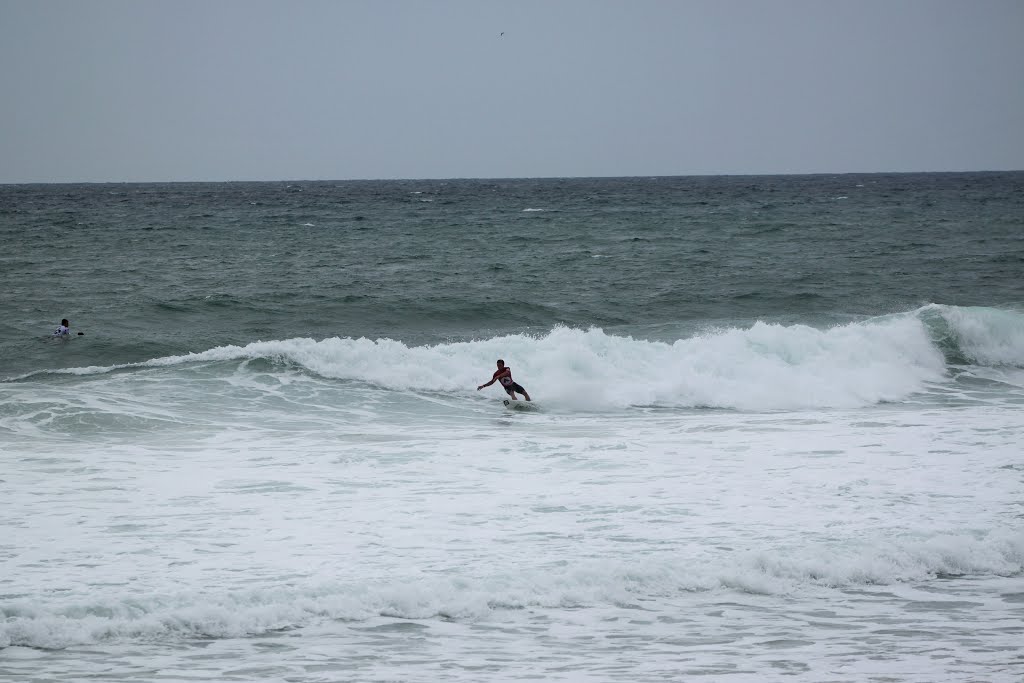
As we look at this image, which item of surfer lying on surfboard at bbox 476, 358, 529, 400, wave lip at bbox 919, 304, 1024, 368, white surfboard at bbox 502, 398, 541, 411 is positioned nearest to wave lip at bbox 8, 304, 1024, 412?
wave lip at bbox 919, 304, 1024, 368

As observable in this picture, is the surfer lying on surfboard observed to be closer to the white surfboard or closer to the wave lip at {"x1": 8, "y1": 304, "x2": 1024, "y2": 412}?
the white surfboard

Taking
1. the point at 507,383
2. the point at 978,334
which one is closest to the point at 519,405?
the point at 507,383

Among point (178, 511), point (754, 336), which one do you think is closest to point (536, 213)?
point (754, 336)

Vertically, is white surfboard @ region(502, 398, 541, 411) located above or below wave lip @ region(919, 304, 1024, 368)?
below

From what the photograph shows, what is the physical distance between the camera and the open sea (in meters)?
7.82

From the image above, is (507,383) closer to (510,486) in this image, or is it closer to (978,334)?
(510,486)

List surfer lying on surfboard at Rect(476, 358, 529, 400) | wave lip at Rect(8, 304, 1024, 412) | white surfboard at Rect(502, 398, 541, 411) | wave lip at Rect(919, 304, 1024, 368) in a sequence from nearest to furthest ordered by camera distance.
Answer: white surfboard at Rect(502, 398, 541, 411) < surfer lying on surfboard at Rect(476, 358, 529, 400) < wave lip at Rect(8, 304, 1024, 412) < wave lip at Rect(919, 304, 1024, 368)

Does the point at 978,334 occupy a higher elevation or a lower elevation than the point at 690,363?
higher

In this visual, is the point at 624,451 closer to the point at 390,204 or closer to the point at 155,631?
the point at 155,631

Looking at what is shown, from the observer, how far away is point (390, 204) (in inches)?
3231

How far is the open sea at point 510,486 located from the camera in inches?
308

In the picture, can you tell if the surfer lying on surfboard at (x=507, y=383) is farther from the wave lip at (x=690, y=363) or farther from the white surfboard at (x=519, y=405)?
the wave lip at (x=690, y=363)

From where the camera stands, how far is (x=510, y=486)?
469 inches

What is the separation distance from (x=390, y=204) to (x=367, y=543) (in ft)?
242
